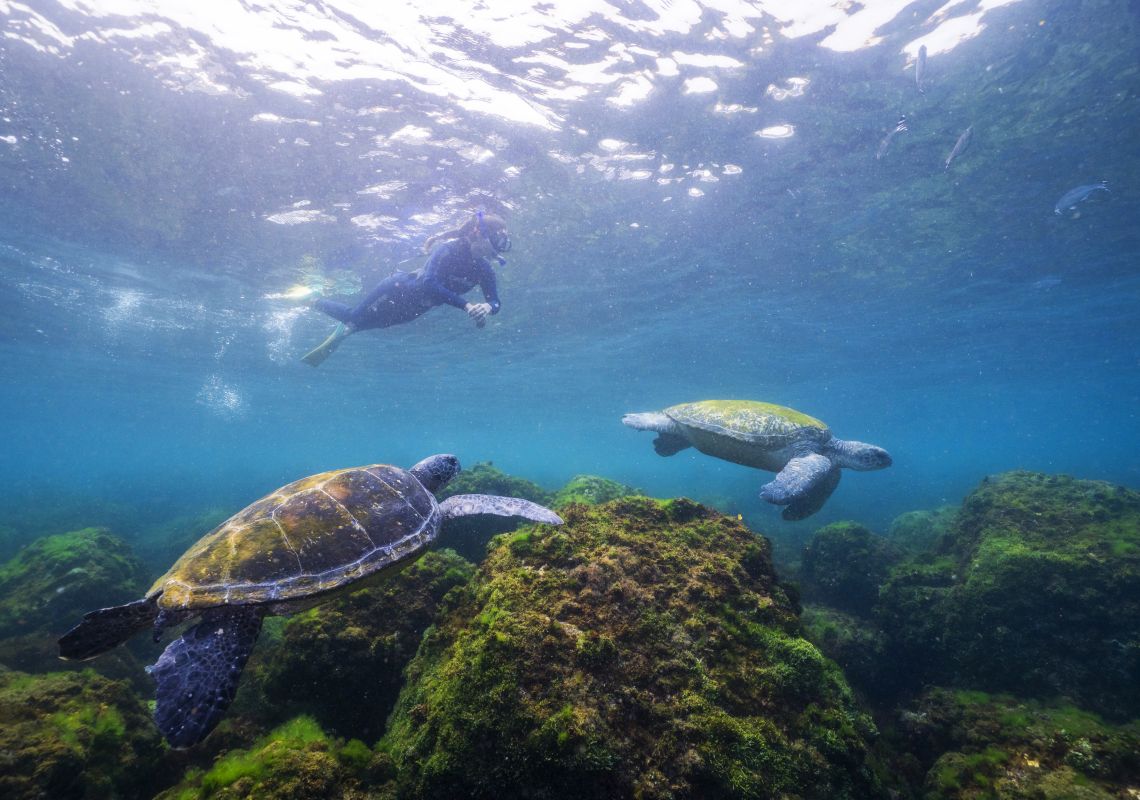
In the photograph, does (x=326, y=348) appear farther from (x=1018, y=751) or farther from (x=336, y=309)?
(x=1018, y=751)

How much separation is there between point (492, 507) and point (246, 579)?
218 centimetres

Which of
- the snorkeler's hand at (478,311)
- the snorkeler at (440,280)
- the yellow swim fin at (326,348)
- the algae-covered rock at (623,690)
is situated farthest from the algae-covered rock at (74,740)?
the yellow swim fin at (326,348)

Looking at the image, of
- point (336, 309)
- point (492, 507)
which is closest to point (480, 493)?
point (492, 507)

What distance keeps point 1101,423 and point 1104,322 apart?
260ft

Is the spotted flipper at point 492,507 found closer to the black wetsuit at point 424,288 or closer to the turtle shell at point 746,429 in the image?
the turtle shell at point 746,429

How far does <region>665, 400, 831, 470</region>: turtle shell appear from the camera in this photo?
285 inches

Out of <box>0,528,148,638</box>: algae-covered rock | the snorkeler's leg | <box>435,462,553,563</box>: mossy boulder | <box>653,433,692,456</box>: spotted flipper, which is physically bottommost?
<box>0,528,148,638</box>: algae-covered rock

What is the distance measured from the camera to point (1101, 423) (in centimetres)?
7156

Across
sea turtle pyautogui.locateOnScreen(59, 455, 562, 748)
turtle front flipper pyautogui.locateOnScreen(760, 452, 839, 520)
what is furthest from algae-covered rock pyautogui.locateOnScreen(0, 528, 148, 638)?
turtle front flipper pyautogui.locateOnScreen(760, 452, 839, 520)

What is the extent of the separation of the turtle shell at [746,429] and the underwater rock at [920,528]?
5575 millimetres

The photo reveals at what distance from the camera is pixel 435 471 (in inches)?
228

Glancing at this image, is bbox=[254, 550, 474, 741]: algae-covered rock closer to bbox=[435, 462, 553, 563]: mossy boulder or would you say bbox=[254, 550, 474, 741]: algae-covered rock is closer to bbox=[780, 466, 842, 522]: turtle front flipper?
bbox=[435, 462, 553, 563]: mossy boulder

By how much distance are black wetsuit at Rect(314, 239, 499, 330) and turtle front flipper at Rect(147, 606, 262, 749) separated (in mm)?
7138

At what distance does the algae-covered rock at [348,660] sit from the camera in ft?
10.0
